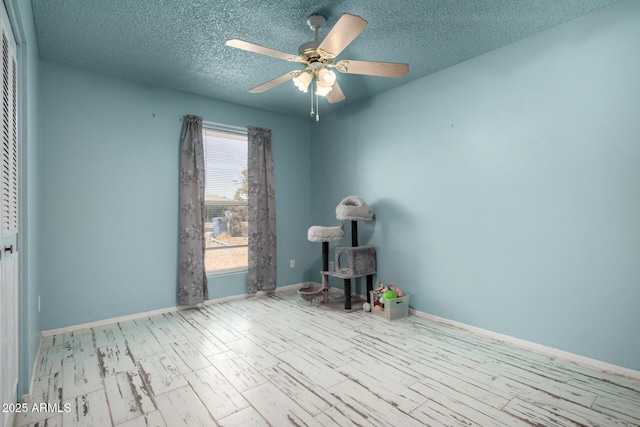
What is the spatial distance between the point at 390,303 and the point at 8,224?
2.93 m

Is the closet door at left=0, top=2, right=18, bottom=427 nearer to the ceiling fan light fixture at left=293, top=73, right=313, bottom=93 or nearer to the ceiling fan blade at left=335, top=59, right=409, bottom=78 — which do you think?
the ceiling fan light fixture at left=293, top=73, right=313, bottom=93

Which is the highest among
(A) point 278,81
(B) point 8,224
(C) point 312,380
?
(A) point 278,81

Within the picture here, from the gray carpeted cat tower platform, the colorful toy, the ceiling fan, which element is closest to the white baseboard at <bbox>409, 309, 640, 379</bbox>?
the colorful toy

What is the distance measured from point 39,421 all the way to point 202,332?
1323 mm

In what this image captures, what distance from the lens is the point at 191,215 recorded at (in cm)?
362

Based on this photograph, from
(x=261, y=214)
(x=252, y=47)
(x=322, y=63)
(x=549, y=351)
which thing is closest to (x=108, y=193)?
(x=261, y=214)

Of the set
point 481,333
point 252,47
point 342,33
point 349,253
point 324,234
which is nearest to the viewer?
point 342,33

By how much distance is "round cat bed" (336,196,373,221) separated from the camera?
3.59m

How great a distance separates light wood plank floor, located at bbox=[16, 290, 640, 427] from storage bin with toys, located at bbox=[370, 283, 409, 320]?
185mm

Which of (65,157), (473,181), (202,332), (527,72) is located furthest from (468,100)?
(65,157)

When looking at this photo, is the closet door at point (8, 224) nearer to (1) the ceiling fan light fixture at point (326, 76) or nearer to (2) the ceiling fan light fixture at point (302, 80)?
(2) the ceiling fan light fixture at point (302, 80)

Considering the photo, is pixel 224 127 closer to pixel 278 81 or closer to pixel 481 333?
pixel 278 81

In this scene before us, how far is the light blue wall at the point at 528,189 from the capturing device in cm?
216

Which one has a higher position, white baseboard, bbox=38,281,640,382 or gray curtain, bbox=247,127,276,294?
gray curtain, bbox=247,127,276,294
